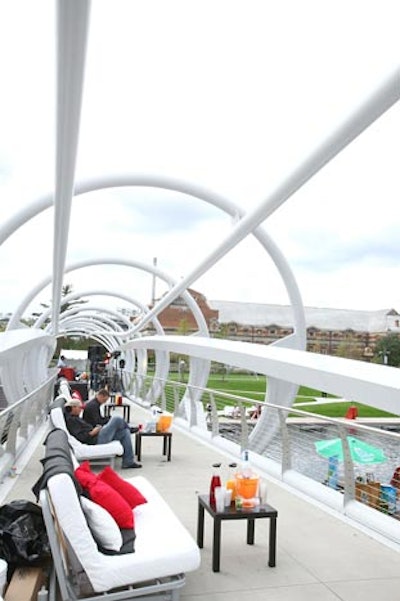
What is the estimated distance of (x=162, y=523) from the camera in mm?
4363

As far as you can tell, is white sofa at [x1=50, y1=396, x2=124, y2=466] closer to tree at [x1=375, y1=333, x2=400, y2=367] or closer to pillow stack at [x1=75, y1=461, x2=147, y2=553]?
pillow stack at [x1=75, y1=461, x2=147, y2=553]

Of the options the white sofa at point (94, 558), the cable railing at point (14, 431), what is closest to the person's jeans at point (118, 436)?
the cable railing at point (14, 431)

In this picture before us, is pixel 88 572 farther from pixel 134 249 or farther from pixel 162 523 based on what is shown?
pixel 134 249

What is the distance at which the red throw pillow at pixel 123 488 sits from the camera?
4.72 metres

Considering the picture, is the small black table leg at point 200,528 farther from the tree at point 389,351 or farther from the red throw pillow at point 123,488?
the tree at point 389,351

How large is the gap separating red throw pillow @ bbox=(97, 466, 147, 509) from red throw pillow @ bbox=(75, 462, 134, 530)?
1.27ft

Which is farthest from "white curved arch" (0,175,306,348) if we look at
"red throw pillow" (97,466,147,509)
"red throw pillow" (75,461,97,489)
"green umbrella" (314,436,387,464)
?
"red throw pillow" (75,461,97,489)

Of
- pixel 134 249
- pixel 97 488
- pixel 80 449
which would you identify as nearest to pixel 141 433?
pixel 80 449

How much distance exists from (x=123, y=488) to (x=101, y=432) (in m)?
4.10

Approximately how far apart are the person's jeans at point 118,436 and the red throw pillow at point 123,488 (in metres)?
3.97

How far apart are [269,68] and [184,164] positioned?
18.4ft

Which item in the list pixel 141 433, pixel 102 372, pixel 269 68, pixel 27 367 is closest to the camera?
pixel 269 68

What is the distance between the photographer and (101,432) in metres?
8.77

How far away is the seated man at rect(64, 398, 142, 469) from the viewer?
8719mm
